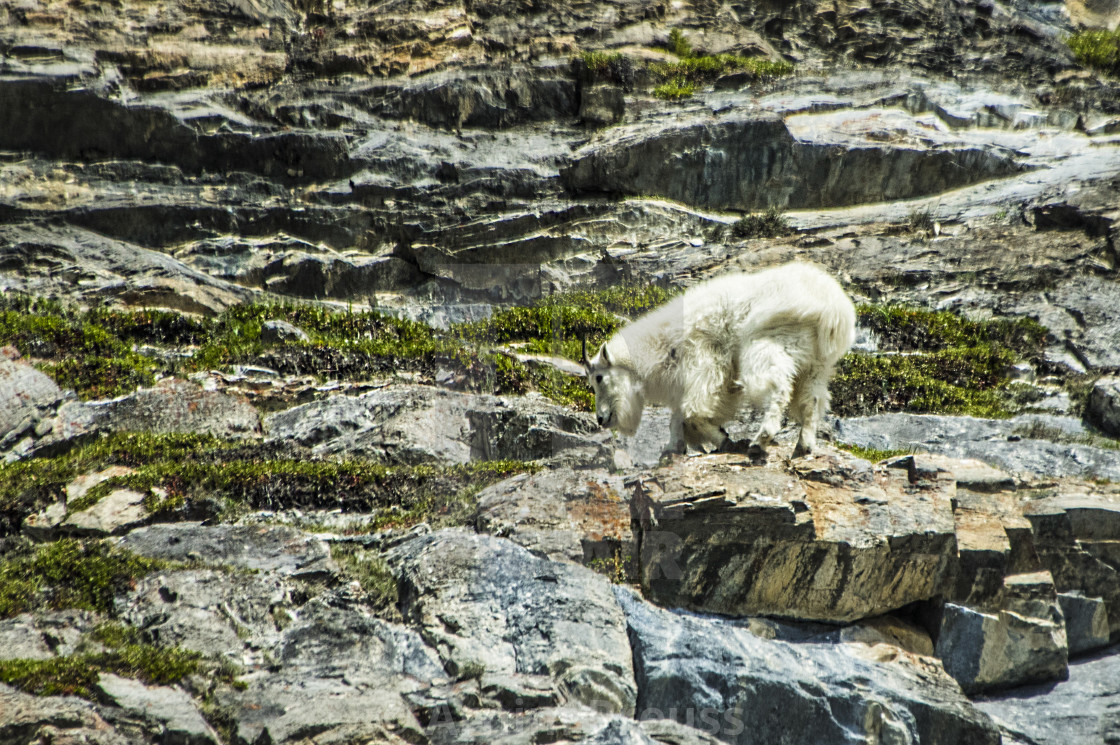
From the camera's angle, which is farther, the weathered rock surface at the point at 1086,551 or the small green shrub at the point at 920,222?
the small green shrub at the point at 920,222

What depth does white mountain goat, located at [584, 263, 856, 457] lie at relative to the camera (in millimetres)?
8438

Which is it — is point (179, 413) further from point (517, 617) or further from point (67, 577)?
point (517, 617)

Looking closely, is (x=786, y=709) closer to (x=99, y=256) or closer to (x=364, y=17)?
(x=99, y=256)

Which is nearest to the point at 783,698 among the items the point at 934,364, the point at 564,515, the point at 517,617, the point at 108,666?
the point at 517,617

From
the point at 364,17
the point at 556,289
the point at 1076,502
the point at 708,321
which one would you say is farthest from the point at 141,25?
the point at 1076,502

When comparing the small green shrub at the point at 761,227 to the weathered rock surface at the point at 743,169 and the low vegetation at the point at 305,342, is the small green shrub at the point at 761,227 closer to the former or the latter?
the weathered rock surface at the point at 743,169

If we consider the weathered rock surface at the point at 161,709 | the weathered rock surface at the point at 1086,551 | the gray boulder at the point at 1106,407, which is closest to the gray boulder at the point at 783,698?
the weathered rock surface at the point at 1086,551

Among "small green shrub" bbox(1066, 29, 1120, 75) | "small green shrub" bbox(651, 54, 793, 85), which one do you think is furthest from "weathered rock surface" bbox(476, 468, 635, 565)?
"small green shrub" bbox(1066, 29, 1120, 75)

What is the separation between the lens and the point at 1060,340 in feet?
50.1

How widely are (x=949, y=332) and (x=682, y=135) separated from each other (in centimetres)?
883

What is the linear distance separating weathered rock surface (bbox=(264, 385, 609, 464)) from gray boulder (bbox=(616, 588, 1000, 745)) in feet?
14.2

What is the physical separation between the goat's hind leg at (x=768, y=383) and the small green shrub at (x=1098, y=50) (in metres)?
22.6

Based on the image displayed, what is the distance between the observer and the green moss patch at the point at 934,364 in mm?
13203

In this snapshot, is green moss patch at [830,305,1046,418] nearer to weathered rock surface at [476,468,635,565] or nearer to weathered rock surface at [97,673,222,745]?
weathered rock surface at [476,468,635,565]
